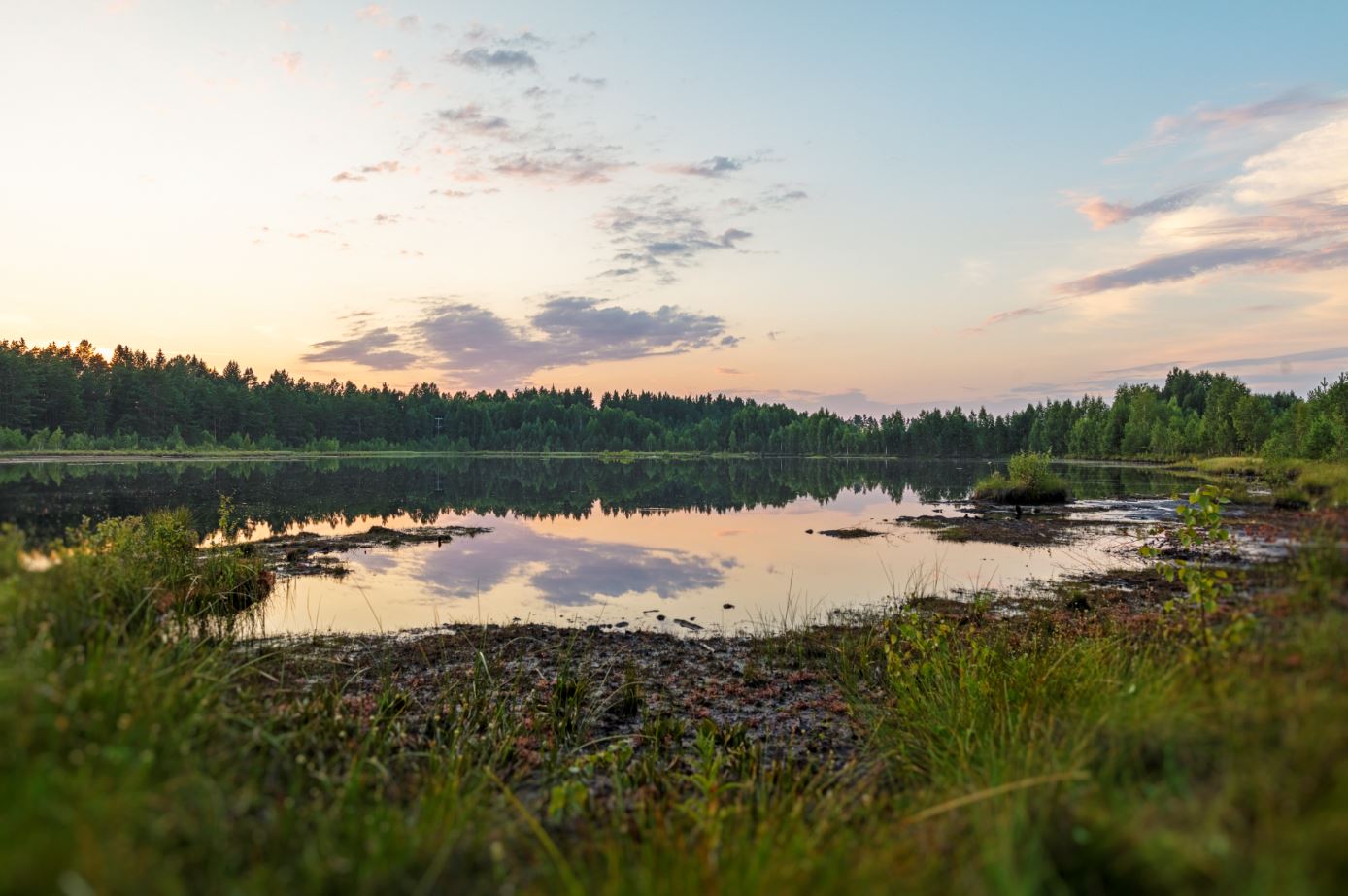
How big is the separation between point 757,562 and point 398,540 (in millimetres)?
17749

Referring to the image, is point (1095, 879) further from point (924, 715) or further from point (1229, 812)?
point (924, 715)

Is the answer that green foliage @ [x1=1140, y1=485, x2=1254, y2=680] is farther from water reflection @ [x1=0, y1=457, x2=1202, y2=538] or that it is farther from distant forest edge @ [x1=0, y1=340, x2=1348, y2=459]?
distant forest edge @ [x1=0, y1=340, x2=1348, y2=459]

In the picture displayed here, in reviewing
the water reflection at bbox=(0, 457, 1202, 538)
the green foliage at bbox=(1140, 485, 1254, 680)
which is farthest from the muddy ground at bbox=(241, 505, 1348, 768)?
the water reflection at bbox=(0, 457, 1202, 538)

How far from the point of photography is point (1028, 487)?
53.7 meters

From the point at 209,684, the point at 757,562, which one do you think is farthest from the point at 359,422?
the point at 209,684

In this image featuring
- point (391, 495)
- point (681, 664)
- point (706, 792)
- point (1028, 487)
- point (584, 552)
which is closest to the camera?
Result: point (706, 792)

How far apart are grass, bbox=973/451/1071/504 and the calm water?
10.2ft

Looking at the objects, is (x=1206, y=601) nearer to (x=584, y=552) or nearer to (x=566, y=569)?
(x=566, y=569)

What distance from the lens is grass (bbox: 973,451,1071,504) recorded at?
53.3 meters

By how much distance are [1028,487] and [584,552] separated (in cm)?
3899

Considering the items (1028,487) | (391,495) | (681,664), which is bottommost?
(681,664)

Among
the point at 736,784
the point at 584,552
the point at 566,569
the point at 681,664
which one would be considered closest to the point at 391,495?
the point at 584,552

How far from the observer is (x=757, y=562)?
1168 inches

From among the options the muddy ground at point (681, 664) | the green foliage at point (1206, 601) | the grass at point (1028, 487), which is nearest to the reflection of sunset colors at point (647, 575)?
the muddy ground at point (681, 664)
